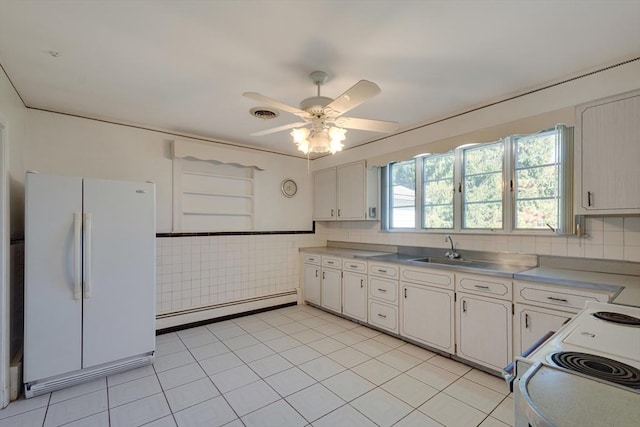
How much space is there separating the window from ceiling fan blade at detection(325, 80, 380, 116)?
177 cm

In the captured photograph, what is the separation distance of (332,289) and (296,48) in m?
2.93

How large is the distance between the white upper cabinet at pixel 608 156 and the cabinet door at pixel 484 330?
0.95 metres

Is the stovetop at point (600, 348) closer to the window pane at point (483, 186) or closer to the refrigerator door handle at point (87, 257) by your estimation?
the window pane at point (483, 186)

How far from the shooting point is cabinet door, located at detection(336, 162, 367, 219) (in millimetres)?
3948

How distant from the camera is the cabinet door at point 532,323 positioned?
81.3 inches

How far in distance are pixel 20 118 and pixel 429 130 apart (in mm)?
3843

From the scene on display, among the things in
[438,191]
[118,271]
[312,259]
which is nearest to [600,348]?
[438,191]

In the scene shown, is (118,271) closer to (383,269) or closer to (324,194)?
(383,269)

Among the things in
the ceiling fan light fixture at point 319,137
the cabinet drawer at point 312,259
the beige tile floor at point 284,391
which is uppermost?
the ceiling fan light fixture at point 319,137

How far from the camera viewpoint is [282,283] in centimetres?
439

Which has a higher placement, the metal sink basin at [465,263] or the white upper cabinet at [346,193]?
the white upper cabinet at [346,193]

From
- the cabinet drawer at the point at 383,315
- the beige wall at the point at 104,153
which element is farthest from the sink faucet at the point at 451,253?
the beige wall at the point at 104,153

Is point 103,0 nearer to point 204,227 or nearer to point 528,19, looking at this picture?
point 528,19

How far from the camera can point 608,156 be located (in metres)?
1.98
